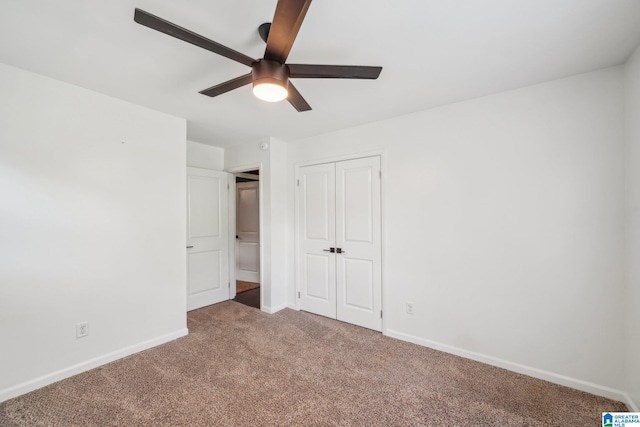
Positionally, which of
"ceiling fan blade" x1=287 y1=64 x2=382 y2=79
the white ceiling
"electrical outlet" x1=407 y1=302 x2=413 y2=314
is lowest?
"electrical outlet" x1=407 y1=302 x2=413 y2=314

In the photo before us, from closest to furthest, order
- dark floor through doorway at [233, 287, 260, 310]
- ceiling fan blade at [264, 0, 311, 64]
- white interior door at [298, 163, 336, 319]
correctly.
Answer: ceiling fan blade at [264, 0, 311, 64] < white interior door at [298, 163, 336, 319] < dark floor through doorway at [233, 287, 260, 310]

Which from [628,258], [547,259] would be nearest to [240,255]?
[547,259]

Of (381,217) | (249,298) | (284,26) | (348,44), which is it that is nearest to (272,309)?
(249,298)

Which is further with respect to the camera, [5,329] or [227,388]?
[227,388]

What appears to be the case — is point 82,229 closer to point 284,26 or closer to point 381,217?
point 284,26

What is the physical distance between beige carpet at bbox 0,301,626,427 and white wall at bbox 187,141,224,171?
240cm

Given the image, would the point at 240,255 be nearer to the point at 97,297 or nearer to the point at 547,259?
the point at 97,297

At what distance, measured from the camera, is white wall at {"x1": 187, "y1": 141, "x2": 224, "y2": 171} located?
3826mm

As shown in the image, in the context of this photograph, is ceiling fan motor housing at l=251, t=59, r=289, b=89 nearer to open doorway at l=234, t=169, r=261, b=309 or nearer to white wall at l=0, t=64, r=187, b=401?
white wall at l=0, t=64, r=187, b=401

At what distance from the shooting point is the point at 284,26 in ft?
3.88

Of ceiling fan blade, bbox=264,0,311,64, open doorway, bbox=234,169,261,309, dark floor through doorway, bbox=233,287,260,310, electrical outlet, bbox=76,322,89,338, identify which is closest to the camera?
ceiling fan blade, bbox=264,0,311,64

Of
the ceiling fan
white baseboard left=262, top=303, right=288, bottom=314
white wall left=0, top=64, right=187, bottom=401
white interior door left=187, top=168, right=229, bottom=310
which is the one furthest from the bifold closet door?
the ceiling fan

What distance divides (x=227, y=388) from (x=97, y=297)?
1426 millimetres

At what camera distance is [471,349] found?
247 cm
